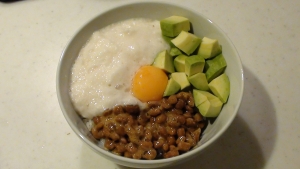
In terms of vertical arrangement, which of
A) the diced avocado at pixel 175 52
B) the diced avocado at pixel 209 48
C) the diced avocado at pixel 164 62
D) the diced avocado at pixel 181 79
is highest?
the diced avocado at pixel 209 48

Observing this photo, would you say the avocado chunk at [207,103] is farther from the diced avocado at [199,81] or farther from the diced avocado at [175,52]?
the diced avocado at [175,52]

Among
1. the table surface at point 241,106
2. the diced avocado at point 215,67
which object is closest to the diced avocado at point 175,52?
the diced avocado at point 215,67

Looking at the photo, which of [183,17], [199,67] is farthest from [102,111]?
[183,17]

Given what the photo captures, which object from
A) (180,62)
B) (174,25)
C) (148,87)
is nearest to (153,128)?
(148,87)

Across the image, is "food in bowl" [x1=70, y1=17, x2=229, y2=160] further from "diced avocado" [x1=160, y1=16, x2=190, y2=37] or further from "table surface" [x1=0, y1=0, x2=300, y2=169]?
"table surface" [x1=0, y1=0, x2=300, y2=169]

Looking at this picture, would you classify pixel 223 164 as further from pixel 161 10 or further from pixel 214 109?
pixel 161 10

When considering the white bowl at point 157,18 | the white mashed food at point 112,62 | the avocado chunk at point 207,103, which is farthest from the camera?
the white mashed food at point 112,62

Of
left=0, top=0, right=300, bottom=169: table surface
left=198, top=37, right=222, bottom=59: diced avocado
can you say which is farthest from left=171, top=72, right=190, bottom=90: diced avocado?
left=0, top=0, right=300, bottom=169: table surface
